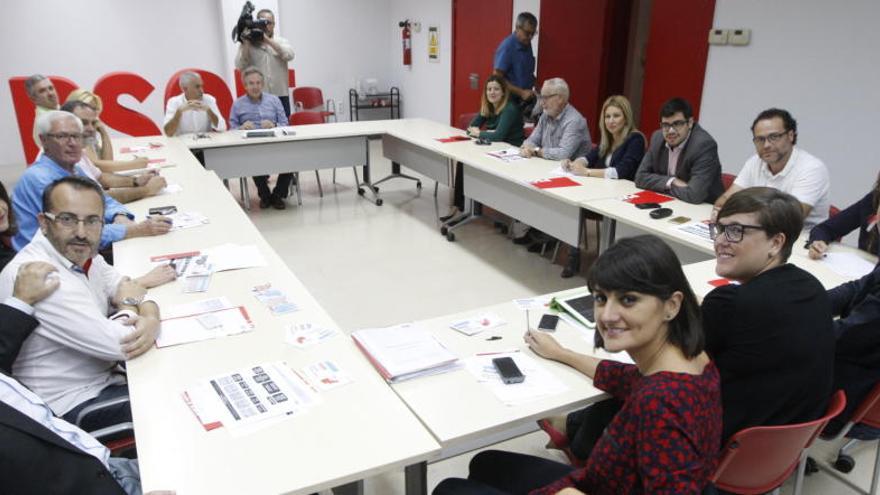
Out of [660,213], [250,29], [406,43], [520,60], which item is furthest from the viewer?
[406,43]

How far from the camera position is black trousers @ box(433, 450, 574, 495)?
5.26 ft

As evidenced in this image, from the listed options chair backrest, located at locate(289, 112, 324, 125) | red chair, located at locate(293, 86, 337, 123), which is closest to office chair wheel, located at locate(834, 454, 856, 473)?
chair backrest, located at locate(289, 112, 324, 125)

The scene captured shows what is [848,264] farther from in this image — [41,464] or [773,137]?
[41,464]

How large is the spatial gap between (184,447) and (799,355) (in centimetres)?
162

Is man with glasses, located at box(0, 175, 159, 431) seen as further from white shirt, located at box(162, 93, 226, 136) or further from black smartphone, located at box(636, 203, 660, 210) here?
white shirt, located at box(162, 93, 226, 136)

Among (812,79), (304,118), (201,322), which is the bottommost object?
(201,322)

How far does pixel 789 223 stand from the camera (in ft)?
5.74

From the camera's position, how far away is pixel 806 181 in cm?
308

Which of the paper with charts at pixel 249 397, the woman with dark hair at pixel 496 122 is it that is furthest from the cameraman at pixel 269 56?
the paper with charts at pixel 249 397

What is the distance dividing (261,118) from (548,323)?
481 cm

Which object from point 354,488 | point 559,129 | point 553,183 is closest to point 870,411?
point 354,488

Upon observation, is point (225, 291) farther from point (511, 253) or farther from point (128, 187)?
point (511, 253)

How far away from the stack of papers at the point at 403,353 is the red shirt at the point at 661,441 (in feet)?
1.86

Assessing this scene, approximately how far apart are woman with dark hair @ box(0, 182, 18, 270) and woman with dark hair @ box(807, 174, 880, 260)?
3.52m
